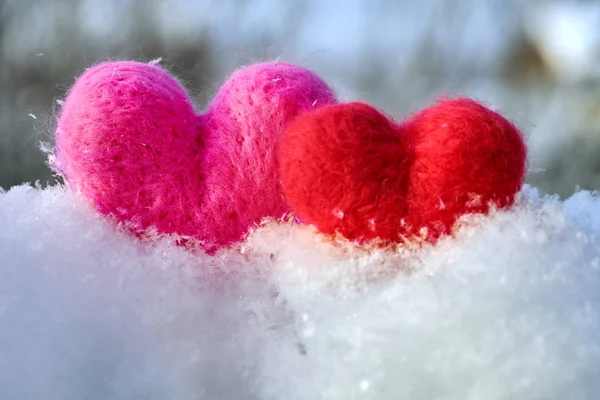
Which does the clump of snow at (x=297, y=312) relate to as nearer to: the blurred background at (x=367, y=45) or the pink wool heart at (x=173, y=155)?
the pink wool heart at (x=173, y=155)

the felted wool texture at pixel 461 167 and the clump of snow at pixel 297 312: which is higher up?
the felted wool texture at pixel 461 167

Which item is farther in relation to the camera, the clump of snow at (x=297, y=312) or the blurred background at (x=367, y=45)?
the blurred background at (x=367, y=45)

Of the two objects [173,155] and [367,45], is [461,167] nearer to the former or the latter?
[173,155]

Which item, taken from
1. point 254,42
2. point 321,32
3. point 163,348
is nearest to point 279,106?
point 163,348

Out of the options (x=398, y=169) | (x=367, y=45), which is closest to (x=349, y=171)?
(x=398, y=169)

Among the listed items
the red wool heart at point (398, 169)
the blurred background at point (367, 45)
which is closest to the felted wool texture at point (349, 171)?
the red wool heart at point (398, 169)

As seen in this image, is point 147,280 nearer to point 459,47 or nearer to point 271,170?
point 271,170

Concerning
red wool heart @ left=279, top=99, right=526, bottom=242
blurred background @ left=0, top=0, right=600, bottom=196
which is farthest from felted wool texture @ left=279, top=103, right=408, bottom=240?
blurred background @ left=0, top=0, right=600, bottom=196
